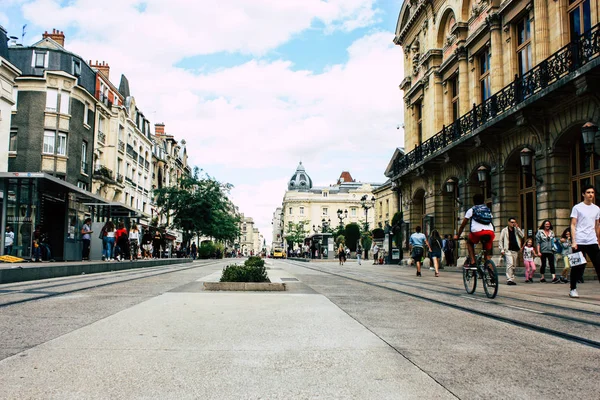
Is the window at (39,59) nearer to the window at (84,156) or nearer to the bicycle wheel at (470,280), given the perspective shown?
the window at (84,156)

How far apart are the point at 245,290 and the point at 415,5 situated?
29.1 meters

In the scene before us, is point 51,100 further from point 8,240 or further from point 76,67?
point 8,240

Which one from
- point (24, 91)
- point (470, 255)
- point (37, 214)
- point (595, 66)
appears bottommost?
point (470, 255)

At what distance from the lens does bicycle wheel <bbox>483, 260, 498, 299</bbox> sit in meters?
8.70

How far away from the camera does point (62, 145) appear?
1423 inches

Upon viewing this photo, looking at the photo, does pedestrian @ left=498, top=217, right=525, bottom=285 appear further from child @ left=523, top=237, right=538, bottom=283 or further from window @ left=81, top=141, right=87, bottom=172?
window @ left=81, top=141, right=87, bottom=172

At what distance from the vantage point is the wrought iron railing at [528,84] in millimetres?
15373

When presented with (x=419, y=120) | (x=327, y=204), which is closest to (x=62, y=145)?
(x=419, y=120)

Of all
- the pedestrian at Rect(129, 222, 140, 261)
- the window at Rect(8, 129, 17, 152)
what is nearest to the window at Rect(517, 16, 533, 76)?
the pedestrian at Rect(129, 222, 140, 261)

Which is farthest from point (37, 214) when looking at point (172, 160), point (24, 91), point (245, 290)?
point (172, 160)

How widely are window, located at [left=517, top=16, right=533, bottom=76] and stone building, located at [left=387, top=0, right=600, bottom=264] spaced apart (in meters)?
0.06

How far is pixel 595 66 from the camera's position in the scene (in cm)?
1387

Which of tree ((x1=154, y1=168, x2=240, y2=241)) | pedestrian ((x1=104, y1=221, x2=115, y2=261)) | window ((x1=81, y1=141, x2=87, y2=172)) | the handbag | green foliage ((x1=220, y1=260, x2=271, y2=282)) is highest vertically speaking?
window ((x1=81, y1=141, x2=87, y2=172))

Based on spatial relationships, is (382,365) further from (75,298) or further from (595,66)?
(595,66)
